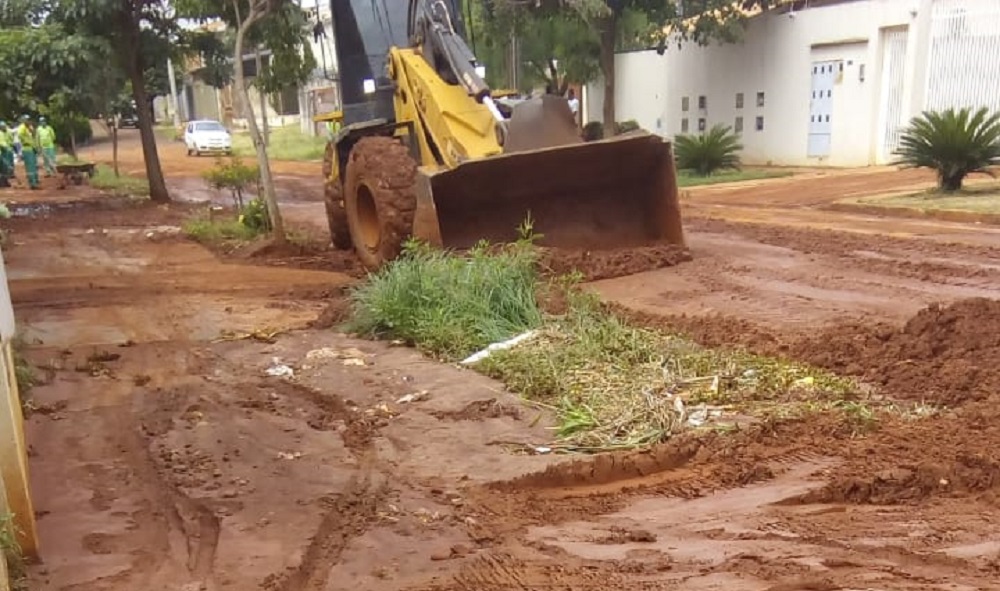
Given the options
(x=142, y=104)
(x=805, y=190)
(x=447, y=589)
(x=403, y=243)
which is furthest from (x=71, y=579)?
(x=142, y=104)

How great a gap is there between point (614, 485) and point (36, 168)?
2662 centimetres

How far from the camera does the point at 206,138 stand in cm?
3906

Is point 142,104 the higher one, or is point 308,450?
point 142,104

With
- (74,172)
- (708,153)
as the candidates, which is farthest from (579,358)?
(74,172)

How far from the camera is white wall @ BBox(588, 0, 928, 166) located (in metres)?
21.1

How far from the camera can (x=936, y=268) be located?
921 cm

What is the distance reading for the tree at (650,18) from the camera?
21953 millimetres

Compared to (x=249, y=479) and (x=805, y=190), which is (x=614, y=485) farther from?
(x=805, y=190)

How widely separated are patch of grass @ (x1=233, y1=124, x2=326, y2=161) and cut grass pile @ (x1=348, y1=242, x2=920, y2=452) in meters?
28.3

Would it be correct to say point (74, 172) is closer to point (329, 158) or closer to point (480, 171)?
point (329, 158)

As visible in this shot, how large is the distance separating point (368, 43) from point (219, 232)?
4257mm

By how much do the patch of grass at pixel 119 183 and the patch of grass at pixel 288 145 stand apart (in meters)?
5.82

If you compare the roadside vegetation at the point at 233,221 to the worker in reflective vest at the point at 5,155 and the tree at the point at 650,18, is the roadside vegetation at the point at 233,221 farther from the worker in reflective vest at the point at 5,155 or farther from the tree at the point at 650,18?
the worker in reflective vest at the point at 5,155

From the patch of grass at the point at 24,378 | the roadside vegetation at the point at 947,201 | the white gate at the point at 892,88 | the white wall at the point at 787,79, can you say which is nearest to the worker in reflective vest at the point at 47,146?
the white wall at the point at 787,79
